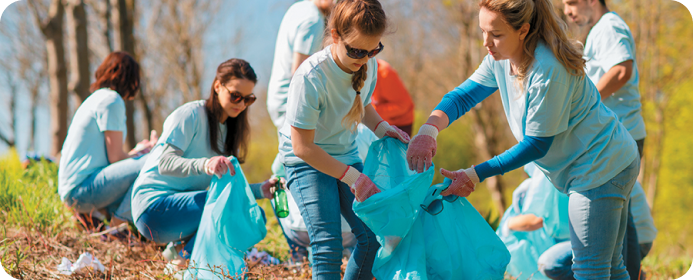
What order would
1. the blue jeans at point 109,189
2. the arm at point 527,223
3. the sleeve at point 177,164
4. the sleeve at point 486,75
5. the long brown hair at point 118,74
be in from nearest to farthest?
the sleeve at point 486,75 < the sleeve at point 177,164 < the arm at point 527,223 < the blue jeans at point 109,189 < the long brown hair at point 118,74

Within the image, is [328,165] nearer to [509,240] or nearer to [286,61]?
[286,61]

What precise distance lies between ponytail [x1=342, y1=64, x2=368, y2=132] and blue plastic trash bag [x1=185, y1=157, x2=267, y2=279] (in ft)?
2.56

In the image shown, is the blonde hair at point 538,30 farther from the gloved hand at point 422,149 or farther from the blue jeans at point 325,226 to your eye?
the blue jeans at point 325,226

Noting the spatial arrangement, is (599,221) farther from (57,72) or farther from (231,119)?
(57,72)

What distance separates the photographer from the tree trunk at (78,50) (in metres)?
5.70

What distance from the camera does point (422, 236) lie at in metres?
2.13

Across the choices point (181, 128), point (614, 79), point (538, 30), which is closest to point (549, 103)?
point (538, 30)

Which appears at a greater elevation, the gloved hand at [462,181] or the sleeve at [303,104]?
the sleeve at [303,104]

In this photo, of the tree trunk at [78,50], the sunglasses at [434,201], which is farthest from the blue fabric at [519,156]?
the tree trunk at [78,50]

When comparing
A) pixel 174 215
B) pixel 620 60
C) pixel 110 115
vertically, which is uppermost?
pixel 620 60

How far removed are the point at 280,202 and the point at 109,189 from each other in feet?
4.55

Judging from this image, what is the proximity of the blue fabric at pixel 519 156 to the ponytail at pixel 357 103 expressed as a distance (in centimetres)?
58

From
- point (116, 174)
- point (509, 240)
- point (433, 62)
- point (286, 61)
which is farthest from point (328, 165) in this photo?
point (433, 62)

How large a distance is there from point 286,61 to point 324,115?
1222mm
